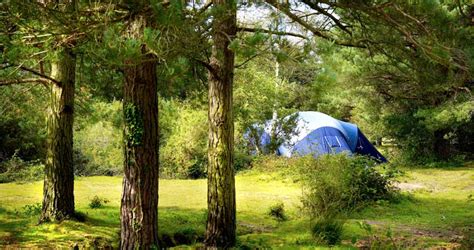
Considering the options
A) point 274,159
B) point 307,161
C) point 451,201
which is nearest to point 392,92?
point 274,159

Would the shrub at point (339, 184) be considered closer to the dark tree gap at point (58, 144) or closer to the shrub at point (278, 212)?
the shrub at point (278, 212)

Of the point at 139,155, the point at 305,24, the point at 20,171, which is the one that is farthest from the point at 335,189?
the point at 20,171

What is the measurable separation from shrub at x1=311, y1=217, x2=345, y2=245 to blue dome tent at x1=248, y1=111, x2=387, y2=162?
8.55 meters

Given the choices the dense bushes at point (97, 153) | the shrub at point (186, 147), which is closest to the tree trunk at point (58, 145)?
the shrub at point (186, 147)

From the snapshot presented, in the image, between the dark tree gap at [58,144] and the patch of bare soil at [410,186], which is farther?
the patch of bare soil at [410,186]

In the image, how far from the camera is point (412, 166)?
1562 centimetres

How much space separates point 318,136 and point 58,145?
10.2 m

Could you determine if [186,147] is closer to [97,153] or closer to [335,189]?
[97,153]

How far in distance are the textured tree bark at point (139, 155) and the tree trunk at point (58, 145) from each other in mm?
1490

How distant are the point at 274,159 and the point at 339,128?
2594 mm

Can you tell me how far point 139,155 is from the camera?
433cm

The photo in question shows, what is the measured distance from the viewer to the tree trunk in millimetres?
5484

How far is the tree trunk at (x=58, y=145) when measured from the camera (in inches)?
216

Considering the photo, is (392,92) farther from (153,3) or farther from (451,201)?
(153,3)
